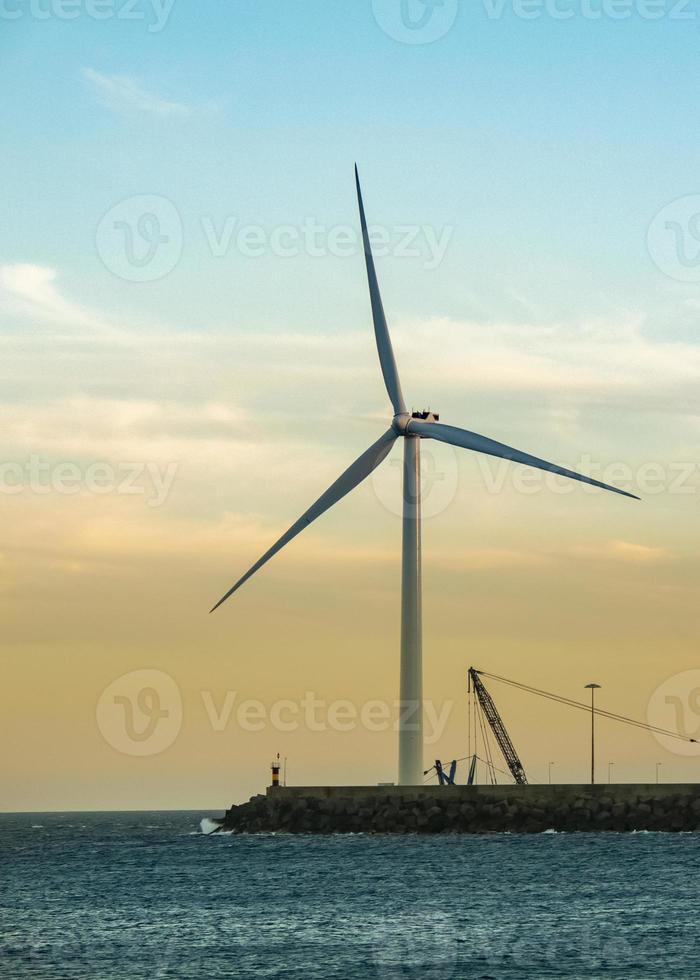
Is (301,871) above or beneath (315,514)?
beneath

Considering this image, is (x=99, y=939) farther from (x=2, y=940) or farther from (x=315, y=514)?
(x=315, y=514)

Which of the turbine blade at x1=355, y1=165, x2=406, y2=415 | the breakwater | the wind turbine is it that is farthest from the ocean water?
the turbine blade at x1=355, y1=165, x2=406, y2=415

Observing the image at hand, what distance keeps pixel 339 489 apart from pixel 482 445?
9699 millimetres

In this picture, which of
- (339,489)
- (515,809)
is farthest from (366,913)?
(515,809)

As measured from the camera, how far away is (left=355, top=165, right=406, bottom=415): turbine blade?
9856cm

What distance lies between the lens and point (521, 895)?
78.4 metres

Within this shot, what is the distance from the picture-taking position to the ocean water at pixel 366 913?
180ft

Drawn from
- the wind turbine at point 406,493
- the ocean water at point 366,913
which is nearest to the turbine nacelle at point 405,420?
the wind turbine at point 406,493

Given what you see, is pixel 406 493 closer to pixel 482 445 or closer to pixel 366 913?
pixel 482 445

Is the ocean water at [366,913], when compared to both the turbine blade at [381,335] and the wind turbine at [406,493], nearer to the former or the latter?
the wind turbine at [406,493]

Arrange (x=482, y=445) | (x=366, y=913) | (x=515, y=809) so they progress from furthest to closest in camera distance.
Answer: (x=515, y=809), (x=482, y=445), (x=366, y=913)

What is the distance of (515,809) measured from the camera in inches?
4914

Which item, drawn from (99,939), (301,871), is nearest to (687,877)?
(301,871)

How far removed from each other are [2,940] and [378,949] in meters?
15.6
